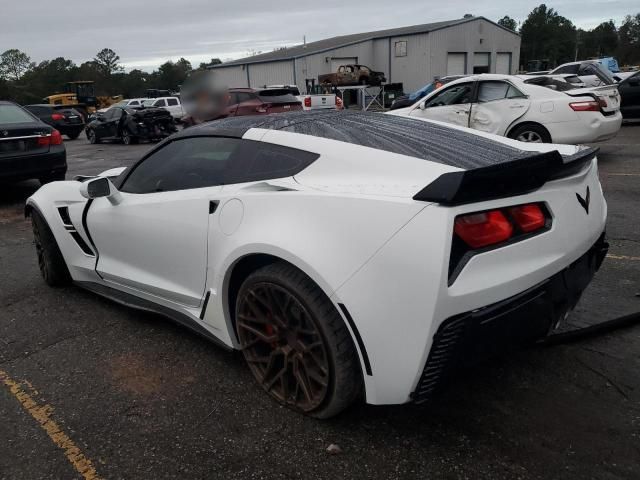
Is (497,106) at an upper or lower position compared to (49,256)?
upper

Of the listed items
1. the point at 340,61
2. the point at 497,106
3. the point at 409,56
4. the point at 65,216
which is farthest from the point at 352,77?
the point at 65,216

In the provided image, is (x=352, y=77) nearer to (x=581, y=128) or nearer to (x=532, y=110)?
(x=532, y=110)

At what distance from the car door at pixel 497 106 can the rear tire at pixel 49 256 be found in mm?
6776

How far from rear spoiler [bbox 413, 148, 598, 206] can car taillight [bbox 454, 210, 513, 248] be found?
0.06 m

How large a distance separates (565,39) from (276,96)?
317 ft

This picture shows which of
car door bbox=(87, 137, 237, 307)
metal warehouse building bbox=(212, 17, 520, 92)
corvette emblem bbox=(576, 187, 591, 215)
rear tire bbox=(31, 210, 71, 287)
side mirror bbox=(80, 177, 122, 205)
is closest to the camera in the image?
corvette emblem bbox=(576, 187, 591, 215)

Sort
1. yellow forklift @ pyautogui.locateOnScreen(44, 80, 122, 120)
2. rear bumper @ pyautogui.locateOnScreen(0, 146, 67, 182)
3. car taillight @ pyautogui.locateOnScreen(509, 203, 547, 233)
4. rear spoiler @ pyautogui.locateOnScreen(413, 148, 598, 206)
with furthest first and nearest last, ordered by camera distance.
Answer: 1. yellow forklift @ pyautogui.locateOnScreen(44, 80, 122, 120)
2. rear bumper @ pyautogui.locateOnScreen(0, 146, 67, 182)
3. car taillight @ pyautogui.locateOnScreen(509, 203, 547, 233)
4. rear spoiler @ pyautogui.locateOnScreen(413, 148, 598, 206)

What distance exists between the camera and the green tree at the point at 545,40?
298 ft

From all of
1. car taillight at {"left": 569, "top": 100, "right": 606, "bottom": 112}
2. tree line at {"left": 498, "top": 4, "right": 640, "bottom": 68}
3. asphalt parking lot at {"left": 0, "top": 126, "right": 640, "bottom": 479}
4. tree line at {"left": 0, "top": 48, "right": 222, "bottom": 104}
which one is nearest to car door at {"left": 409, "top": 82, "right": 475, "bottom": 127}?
car taillight at {"left": 569, "top": 100, "right": 606, "bottom": 112}

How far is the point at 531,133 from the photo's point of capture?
27.8 feet

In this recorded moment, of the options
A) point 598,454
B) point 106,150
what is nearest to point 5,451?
point 598,454

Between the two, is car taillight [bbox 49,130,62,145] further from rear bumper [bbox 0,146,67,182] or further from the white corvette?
the white corvette

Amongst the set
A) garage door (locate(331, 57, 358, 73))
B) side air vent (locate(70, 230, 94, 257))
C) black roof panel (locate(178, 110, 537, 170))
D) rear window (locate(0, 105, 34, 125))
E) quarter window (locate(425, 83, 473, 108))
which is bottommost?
side air vent (locate(70, 230, 94, 257))

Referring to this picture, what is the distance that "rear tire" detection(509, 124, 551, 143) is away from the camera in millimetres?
8375
